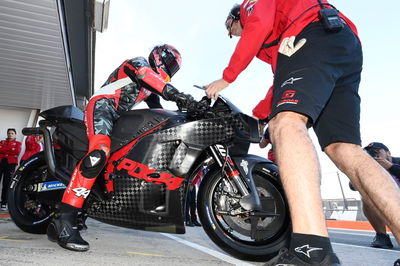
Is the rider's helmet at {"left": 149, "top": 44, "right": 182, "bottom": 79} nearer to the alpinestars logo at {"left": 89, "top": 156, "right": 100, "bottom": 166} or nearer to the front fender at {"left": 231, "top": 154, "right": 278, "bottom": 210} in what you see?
the alpinestars logo at {"left": 89, "top": 156, "right": 100, "bottom": 166}

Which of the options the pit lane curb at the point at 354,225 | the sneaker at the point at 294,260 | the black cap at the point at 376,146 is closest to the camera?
the sneaker at the point at 294,260

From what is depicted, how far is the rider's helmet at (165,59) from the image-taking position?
9.79 ft

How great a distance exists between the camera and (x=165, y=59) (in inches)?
119

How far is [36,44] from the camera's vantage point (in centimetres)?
769

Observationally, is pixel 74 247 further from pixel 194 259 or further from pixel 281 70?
pixel 281 70

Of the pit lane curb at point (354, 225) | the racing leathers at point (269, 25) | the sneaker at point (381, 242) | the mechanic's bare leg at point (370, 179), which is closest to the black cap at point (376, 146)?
the sneaker at point (381, 242)

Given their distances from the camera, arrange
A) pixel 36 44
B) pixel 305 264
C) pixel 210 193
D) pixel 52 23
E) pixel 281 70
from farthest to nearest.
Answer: pixel 36 44 → pixel 52 23 → pixel 210 193 → pixel 281 70 → pixel 305 264

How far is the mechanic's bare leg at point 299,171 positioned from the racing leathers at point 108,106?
1.08 metres

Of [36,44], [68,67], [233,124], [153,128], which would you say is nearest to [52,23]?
[36,44]

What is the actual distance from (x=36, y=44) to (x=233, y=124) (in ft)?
22.8

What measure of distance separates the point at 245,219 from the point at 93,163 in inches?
46.8

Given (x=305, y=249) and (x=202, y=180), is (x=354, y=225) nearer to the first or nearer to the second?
(x=202, y=180)

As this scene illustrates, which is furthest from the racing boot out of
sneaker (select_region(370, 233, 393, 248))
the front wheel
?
sneaker (select_region(370, 233, 393, 248))

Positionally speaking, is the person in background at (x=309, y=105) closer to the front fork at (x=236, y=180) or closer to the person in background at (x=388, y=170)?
the front fork at (x=236, y=180)
